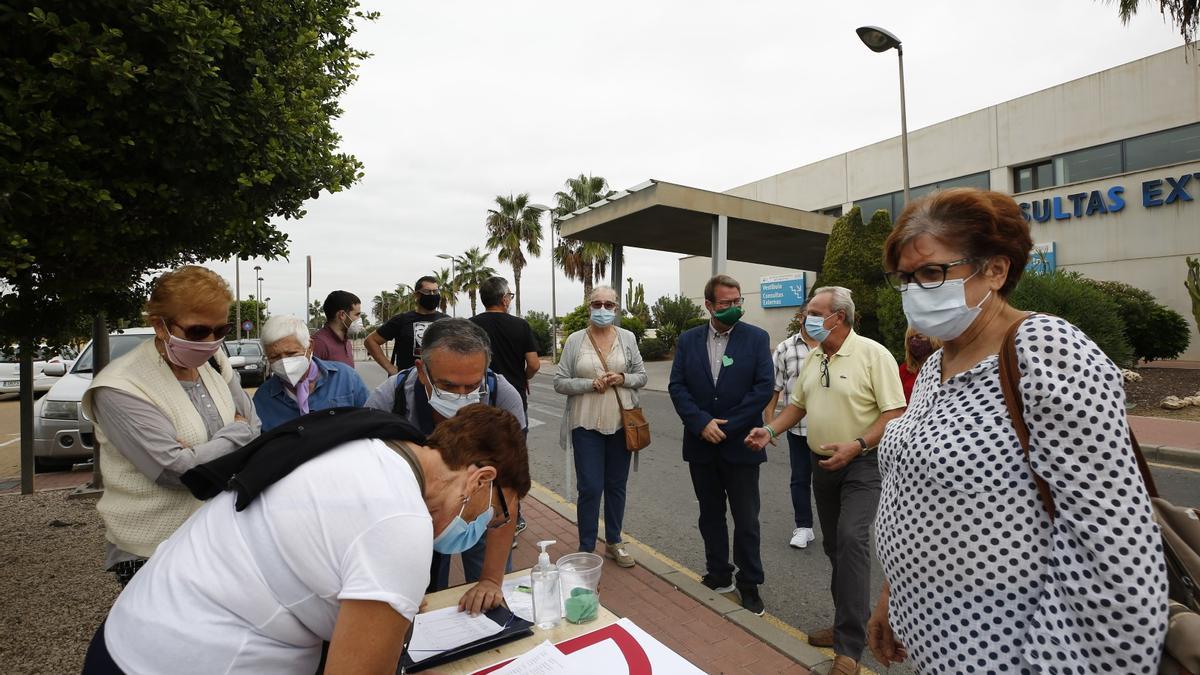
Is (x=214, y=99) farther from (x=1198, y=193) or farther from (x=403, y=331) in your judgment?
(x=1198, y=193)

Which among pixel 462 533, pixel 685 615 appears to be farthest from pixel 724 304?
pixel 462 533

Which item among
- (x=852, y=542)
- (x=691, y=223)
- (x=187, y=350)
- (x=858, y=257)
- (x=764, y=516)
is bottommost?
(x=764, y=516)

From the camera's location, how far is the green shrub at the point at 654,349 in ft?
100

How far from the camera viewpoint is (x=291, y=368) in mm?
3068

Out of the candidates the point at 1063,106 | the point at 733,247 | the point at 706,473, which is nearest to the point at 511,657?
the point at 706,473

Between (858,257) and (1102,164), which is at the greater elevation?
(1102,164)

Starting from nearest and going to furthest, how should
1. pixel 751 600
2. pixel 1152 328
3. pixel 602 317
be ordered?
pixel 751 600 < pixel 602 317 < pixel 1152 328

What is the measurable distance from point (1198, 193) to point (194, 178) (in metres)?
23.1

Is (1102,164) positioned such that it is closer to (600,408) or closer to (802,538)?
(802,538)

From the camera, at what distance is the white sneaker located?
192 inches

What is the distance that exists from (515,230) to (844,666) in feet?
121

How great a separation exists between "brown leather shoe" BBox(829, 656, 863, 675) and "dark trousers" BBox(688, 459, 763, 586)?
817mm

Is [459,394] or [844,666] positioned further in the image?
[844,666]

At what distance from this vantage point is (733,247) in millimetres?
17297
